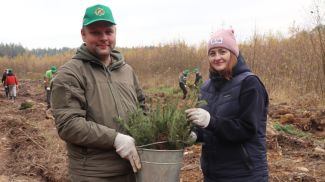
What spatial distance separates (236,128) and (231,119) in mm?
76

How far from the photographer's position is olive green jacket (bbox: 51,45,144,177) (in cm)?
233

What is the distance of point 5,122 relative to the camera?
33.2 feet

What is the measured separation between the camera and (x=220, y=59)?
2.66 metres

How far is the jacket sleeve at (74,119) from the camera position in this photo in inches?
91.1

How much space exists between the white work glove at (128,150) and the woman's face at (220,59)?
0.75 m

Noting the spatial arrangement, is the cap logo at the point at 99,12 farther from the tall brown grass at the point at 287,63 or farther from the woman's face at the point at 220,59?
the tall brown grass at the point at 287,63

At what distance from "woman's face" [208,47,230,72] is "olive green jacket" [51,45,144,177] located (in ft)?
1.92

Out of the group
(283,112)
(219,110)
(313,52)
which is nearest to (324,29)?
(313,52)

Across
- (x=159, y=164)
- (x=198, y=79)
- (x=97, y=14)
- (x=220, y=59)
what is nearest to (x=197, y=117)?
(x=159, y=164)

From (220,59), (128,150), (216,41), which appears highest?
(216,41)

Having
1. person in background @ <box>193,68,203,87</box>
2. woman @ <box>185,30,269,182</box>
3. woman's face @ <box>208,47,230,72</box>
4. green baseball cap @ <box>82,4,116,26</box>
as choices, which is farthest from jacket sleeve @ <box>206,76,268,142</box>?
green baseball cap @ <box>82,4,116,26</box>

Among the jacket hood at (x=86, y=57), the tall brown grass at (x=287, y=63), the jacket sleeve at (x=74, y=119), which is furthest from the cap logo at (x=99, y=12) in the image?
the tall brown grass at (x=287, y=63)

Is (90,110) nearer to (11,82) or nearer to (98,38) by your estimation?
(98,38)

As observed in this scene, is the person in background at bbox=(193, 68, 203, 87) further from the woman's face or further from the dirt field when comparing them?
the dirt field
